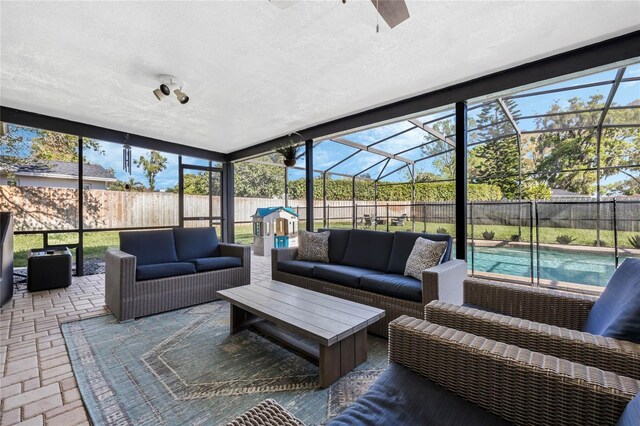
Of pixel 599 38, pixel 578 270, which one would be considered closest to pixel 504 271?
pixel 578 270

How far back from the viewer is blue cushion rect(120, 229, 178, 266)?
3566mm

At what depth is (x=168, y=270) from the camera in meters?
3.38

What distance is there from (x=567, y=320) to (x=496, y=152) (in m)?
6.42

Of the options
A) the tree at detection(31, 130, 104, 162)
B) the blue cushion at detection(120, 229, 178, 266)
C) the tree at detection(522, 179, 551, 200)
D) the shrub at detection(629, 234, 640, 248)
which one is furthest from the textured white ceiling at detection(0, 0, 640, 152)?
the tree at detection(522, 179, 551, 200)

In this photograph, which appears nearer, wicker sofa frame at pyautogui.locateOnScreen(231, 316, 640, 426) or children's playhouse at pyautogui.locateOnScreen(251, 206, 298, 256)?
wicker sofa frame at pyautogui.locateOnScreen(231, 316, 640, 426)

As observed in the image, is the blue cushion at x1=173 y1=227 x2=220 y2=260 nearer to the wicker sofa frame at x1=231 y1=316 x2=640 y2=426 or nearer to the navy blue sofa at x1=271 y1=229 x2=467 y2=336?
the navy blue sofa at x1=271 y1=229 x2=467 y2=336

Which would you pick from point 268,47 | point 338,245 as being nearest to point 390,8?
point 268,47

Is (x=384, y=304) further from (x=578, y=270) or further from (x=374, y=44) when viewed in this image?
(x=578, y=270)

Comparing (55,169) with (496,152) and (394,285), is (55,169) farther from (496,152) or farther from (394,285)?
(496,152)

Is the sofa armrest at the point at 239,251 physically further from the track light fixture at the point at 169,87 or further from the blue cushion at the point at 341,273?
the track light fixture at the point at 169,87

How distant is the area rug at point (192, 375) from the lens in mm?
1711

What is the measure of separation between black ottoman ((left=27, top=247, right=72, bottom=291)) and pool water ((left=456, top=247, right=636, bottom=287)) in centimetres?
679

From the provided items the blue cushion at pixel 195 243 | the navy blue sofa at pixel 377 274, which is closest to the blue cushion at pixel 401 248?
the navy blue sofa at pixel 377 274

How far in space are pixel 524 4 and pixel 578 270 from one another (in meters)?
3.94
